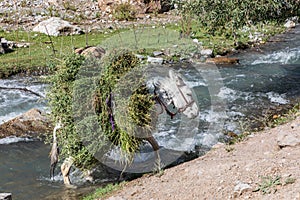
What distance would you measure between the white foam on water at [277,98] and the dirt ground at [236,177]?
553 cm

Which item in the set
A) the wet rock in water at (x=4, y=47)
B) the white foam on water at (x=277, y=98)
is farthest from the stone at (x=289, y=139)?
the wet rock in water at (x=4, y=47)

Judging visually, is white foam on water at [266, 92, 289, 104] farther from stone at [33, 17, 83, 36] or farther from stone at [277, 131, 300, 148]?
stone at [33, 17, 83, 36]

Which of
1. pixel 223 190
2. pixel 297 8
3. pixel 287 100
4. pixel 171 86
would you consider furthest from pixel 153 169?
pixel 297 8

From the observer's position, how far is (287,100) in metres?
14.4

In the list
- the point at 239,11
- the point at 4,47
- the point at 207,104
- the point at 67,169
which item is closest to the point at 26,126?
the point at 67,169

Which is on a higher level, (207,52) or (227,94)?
(207,52)

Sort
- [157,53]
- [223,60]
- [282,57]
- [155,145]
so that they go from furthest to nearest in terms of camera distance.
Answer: [157,53] < [282,57] < [223,60] < [155,145]

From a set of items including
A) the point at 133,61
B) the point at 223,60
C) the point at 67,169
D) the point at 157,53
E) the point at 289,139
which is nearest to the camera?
the point at 289,139

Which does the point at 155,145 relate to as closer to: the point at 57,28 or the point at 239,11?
the point at 239,11

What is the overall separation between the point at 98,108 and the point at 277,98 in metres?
8.34

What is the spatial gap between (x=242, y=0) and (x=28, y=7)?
22207 millimetres

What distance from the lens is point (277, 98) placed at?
1468 centimetres

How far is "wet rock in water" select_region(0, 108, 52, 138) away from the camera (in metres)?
12.3

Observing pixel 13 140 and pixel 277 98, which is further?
pixel 277 98
